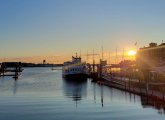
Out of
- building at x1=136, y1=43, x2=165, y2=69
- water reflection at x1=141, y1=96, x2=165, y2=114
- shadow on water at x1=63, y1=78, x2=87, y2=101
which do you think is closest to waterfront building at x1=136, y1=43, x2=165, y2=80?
building at x1=136, y1=43, x2=165, y2=69

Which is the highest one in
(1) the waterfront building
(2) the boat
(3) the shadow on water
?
(1) the waterfront building

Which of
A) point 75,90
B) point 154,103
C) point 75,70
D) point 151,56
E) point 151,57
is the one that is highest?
point 151,56

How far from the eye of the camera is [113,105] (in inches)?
2336

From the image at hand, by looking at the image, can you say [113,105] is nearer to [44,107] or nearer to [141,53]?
[44,107]

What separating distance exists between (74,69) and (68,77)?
475 centimetres

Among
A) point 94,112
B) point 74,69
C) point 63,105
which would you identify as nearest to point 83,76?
point 74,69

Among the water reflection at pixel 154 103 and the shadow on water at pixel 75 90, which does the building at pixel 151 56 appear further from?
the water reflection at pixel 154 103

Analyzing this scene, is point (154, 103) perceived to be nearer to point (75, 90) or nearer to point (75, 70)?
point (75, 90)

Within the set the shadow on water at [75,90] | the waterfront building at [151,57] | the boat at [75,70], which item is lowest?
the shadow on water at [75,90]

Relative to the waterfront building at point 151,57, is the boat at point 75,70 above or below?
below

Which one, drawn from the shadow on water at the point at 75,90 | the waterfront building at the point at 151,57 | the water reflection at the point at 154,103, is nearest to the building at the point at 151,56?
the waterfront building at the point at 151,57

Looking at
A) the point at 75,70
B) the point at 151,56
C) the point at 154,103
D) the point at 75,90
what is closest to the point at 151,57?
the point at 151,56

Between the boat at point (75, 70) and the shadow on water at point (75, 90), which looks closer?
the shadow on water at point (75, 90)

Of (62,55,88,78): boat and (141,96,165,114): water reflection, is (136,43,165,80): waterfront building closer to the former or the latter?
(141,96,165,114): water reflection
